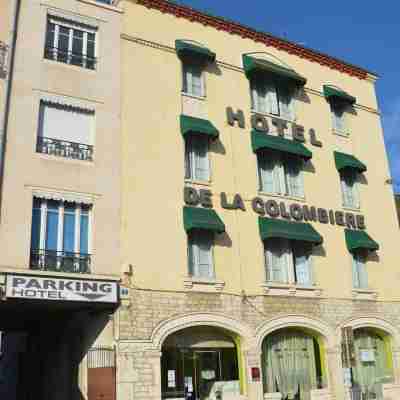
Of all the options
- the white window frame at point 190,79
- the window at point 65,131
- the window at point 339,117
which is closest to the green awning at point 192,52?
the white window frame at point 190,79

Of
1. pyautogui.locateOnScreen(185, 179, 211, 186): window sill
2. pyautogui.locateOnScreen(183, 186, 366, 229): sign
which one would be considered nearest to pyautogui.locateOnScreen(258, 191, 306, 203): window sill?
pyautogui.locateOnScreen(183, 186, 366, 229): sign

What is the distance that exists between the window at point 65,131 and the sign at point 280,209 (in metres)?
3.71

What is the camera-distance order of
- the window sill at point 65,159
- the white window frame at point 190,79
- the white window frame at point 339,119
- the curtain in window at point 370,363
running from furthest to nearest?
the white window frame at point 339,119 < the curtain in window at point 370,363 < the white window frame at point 190,79 < the window sill at point 65,159

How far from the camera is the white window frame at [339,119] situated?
78.4 feet

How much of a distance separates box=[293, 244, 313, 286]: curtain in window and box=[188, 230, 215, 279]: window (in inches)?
146

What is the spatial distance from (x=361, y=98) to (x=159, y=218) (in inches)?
513

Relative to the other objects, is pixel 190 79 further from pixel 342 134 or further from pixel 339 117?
pixel 339 117

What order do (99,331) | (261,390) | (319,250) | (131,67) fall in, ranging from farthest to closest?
(319,250) → (131,67) → (261,390) → (99,331)

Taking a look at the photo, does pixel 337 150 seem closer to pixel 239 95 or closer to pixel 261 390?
pixel 239 95

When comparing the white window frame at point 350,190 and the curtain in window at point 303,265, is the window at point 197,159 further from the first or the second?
the white window frame at point 350,190

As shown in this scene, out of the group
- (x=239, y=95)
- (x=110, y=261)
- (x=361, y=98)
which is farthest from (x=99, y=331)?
(x=361, y=98)

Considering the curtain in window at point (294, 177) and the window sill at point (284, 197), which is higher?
the curtain in window at point (294, 177)

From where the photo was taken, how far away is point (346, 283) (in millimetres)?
21016

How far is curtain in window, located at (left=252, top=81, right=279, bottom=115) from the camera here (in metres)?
21.9
